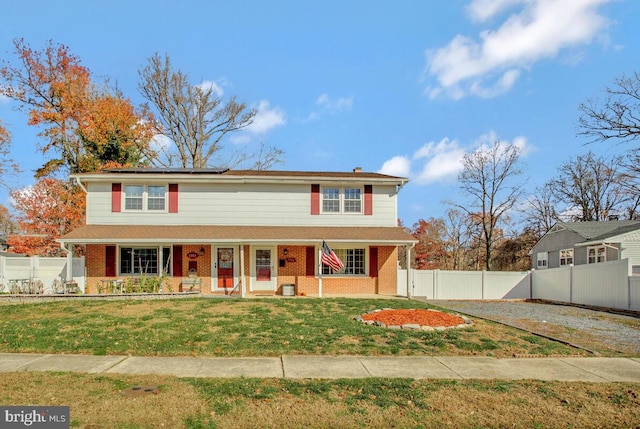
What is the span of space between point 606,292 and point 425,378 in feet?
46.8

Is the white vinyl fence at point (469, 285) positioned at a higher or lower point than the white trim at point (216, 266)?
lower

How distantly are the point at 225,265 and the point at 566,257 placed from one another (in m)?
20.6

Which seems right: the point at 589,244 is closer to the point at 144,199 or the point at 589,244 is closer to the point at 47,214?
the point at 144,199

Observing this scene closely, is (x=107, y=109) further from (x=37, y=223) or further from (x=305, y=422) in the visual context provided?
(x=305, y=422)

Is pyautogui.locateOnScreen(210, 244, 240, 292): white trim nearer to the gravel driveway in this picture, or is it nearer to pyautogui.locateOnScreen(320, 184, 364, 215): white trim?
pyautogui.locateOnScreen(320, 184, 364, 215): white trim

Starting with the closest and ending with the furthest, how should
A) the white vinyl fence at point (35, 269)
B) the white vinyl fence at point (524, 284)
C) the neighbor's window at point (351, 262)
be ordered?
the white vinyl fence at point (524, 284) < the neighbor's window at point (351, 262) < the white vinyl fence at point (35, 269)

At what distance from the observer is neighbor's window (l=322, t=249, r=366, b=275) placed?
19.9 metres

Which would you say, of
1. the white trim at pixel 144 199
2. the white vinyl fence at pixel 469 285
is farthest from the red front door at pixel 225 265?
the white vinyl fence at pixel 469 285

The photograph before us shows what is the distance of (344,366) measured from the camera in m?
7.26

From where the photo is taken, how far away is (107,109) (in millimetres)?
29406

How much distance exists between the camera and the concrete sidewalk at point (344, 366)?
22.4 feet

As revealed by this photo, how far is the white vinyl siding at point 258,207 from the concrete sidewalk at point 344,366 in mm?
12484

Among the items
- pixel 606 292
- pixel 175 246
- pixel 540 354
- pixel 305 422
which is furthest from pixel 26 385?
pixel 606 292

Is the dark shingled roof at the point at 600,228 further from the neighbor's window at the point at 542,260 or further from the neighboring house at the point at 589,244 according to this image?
the neighbor's window at the point at 542,260
